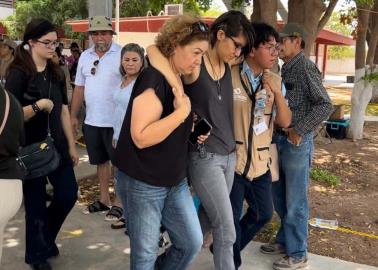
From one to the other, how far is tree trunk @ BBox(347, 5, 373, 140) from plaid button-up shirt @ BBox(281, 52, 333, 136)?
6.03m

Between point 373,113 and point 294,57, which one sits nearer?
point 294,57

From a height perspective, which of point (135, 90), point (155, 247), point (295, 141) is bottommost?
point (155, 247)

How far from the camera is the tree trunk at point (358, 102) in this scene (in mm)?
9084

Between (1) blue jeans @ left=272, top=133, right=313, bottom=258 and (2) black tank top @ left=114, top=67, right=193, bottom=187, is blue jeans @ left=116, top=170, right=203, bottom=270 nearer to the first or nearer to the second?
(2) black tank top @ left=114, top=67, right=193, bottom=187

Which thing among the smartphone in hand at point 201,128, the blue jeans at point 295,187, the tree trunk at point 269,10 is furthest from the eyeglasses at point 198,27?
the tree trunk at point 269,10

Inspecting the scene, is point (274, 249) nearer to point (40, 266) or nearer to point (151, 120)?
point (40, 266)

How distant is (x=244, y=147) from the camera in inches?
116

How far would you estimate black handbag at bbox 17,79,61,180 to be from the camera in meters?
3.00

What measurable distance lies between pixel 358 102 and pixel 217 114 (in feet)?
23.8

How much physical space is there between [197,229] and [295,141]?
43.8 inches

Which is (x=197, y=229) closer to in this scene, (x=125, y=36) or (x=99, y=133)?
(x=99, y=133)

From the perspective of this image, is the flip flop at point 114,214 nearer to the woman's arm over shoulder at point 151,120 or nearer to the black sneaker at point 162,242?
the black sneaker at point 162,242

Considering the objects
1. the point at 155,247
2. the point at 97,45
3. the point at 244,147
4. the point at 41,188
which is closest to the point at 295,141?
the point at 244,147

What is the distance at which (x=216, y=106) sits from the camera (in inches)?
102
